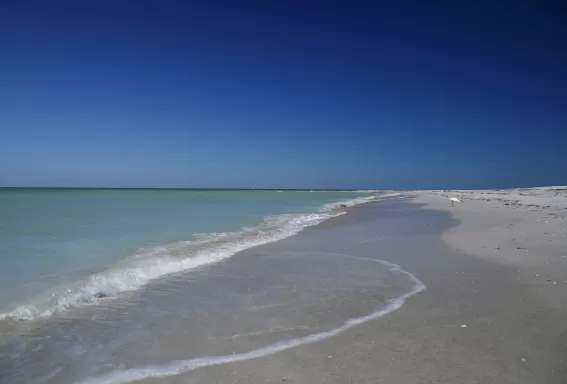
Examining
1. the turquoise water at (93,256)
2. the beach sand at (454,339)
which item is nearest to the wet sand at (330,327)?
the beach sand at (454,339)

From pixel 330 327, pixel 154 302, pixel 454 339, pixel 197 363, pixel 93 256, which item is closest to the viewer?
pixel 197 363

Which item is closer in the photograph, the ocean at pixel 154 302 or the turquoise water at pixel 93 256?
the ocean at pixel 154 302

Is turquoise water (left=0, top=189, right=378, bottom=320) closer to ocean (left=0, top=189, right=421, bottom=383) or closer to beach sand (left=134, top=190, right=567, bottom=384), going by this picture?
ocean (left=0, top=189, right=421, bottom=383)

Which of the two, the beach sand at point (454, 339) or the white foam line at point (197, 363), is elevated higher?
the beach sand at point (454, 339)

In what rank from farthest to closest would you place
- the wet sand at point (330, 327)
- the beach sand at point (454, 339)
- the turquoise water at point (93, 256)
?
the turquoise water at point (93, 256), the wet sand at point (330, 327), the beach sand at point (454, 339)

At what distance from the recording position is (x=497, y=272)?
7652 millimetres

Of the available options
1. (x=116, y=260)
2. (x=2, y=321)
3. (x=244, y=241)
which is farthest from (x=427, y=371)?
(x=244, y=241)

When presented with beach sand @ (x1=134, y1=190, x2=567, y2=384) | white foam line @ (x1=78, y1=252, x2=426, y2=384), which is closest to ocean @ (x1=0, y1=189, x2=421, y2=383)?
white foam line @ (x1=78, y1=252, x2=426, y2=384)

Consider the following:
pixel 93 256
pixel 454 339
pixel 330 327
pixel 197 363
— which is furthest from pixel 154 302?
pixel 93 256

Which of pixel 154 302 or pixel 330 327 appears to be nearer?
pixel 330 327

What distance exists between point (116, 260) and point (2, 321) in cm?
426

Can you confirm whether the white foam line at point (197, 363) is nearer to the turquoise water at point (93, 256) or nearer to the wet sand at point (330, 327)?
the wet sand at point (330, 327)

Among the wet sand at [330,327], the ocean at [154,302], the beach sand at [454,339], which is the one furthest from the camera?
the ocean at [154,302]

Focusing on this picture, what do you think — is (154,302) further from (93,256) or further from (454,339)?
(93,256)
